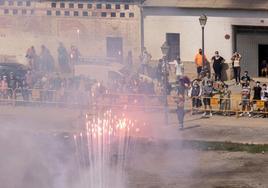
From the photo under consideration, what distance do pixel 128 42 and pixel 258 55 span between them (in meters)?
6.03

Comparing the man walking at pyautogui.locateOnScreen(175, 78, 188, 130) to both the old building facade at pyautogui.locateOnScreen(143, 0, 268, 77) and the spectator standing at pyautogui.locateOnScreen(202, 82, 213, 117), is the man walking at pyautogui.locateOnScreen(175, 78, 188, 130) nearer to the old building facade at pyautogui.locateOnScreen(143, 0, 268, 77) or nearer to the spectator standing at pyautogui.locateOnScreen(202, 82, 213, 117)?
the spectator standing at pyautogui.locateOnScreen(202, 82, 213, 117)

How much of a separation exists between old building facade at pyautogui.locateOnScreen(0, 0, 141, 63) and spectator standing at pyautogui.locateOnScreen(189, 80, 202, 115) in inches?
229

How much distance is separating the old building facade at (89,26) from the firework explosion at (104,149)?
762 cm

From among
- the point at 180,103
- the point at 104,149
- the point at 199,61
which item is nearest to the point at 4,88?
the point at 180,103

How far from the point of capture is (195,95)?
3772cm

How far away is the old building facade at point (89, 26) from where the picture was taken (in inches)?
1698

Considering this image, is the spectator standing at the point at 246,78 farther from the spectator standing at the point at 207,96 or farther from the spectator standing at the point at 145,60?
the spectator standing at the point at 145,60

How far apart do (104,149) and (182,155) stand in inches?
163

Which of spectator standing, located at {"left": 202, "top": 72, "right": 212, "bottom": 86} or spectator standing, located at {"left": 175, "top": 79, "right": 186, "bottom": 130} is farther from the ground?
spectator standing, located at {"left": 202, "top": 72, "right": 212, "bottom": 86}

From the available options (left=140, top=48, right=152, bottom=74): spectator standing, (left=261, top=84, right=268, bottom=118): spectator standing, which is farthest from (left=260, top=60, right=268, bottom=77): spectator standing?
(left=261, top=84, right=268, bottom=118): spectator standing

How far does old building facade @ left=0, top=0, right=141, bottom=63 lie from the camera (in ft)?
141

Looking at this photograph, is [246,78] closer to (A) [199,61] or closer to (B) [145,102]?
(A) [199,61]

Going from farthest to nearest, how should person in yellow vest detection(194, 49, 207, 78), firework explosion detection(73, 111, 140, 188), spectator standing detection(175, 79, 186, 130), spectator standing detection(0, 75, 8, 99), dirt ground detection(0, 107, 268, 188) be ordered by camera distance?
1. person in yellow vest detection(194, 49, 207, 78)
2. spectator standing detection(0, 75, 8, 99)
3. spectator standing detection(175, 79, 186, 130)
4. dirt ground detection(0, 107, 268, 188)
5. firework explosion detection(73, 111, 140, 188)

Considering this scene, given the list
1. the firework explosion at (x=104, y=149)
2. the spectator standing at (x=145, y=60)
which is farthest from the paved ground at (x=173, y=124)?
the spectator standing at (x=145, y=60)
